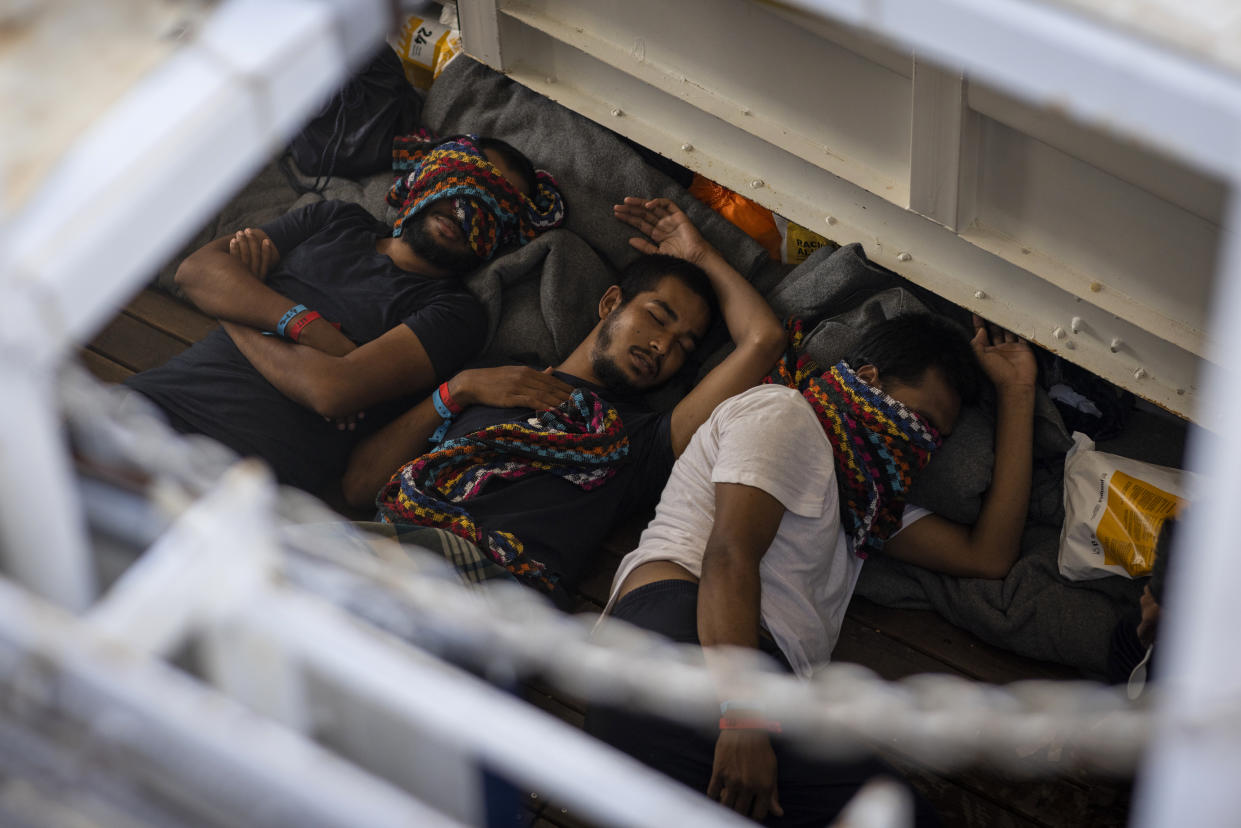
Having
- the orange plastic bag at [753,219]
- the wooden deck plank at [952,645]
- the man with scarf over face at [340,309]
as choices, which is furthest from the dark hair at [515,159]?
the wooden deck plank at [952,645]

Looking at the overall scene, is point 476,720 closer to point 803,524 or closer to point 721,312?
point 803,524

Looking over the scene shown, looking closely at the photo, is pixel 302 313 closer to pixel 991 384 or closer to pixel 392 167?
pixel 392 167

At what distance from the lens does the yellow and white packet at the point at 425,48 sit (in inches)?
109

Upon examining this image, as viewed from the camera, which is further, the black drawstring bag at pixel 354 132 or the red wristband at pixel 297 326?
the black drawstring bag at pixel 354 132

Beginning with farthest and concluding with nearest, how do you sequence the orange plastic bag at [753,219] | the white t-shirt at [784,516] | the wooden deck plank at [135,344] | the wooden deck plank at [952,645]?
the orange plastic bag at [753,219] < the wooden deck plank at [135,344] < the wooden deck plank at [952,645] < the white t-shirt at [784,516]

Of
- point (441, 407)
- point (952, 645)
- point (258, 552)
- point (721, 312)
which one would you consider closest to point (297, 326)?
point (441, 407)

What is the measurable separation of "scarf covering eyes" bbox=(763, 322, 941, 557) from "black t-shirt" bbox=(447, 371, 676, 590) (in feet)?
1.04

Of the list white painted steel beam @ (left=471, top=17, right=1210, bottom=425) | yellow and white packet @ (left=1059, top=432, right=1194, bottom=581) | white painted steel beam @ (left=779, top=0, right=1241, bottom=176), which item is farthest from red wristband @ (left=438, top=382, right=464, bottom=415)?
white painted steel beam @ (left=779, top=0, right=1241, bottom=176)

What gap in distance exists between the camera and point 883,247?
2.18 m

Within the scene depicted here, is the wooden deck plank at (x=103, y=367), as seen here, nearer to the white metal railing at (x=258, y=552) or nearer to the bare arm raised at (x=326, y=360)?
the bare arm raised at (x=326, y=360)

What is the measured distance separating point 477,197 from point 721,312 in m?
0.56

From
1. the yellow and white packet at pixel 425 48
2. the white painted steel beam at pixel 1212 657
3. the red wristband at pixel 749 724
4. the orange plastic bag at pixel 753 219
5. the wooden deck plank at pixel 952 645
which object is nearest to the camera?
the white painted steel beam at pixel 1212 657

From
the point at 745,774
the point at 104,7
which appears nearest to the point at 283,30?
the point at 104,7

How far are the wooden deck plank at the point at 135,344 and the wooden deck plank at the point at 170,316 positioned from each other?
1 cm
